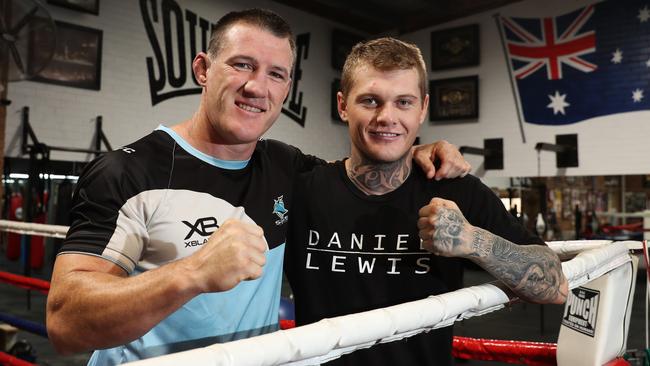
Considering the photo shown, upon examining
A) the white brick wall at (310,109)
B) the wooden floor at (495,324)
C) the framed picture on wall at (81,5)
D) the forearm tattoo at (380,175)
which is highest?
the framed picture on wall at (81,5)

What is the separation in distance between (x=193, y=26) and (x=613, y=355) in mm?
6352

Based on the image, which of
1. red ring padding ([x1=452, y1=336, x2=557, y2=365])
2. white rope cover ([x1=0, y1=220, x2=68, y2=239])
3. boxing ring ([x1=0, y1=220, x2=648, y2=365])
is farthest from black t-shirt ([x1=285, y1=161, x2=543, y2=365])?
white rope cover ([x1=0, y1=220, x2=68, y2=239])

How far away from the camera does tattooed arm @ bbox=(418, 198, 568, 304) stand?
3.27ft

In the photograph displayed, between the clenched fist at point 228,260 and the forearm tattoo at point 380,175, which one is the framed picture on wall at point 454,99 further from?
the clenched fist at point 228,260

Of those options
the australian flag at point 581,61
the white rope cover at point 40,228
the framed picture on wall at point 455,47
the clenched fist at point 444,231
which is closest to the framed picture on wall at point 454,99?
the framed picture on wall at point 455,47

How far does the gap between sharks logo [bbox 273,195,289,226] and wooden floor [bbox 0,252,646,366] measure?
281cm

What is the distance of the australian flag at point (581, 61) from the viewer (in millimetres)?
6723

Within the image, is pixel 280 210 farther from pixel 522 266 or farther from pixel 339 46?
→ pixel 339 46

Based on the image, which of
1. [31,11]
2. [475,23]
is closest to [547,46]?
[475,23]

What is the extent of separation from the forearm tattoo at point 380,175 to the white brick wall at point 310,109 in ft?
16.8

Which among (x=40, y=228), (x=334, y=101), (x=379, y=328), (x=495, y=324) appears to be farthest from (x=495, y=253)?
(x=334, y=101)

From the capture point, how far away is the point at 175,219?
102 cm

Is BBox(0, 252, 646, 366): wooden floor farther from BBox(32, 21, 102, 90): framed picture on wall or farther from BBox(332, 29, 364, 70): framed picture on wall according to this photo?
BBox(332, 29, 364, 70): framed picture on wall

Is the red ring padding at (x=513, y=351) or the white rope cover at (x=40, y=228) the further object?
the white rope cover at (x=40, y=228)
